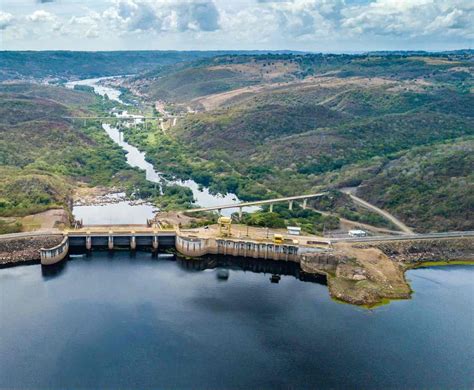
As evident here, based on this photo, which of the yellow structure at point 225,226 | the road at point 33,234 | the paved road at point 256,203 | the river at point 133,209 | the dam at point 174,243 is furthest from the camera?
the river at point 133,209

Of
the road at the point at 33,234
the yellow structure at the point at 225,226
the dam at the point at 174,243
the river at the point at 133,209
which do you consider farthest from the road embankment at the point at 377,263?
the road at the point at 33,234

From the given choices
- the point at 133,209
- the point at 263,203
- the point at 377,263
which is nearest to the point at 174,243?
the point at 263,203

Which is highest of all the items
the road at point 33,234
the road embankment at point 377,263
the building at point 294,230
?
the building at point 294,230

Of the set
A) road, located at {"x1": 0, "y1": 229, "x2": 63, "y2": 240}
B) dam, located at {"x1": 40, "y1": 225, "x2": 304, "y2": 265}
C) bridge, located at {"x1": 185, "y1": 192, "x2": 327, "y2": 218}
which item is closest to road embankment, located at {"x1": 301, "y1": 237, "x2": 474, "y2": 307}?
dam, located at {"x1": 40, "y1": 225, "x2": 304, "y2": 265}

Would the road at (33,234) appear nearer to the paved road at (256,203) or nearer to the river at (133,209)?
the river at (133,209)

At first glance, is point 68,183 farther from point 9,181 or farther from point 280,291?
point 280,291

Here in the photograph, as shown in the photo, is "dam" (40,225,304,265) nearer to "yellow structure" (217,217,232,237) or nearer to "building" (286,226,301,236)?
"yellow structure" (217,217,232,237)

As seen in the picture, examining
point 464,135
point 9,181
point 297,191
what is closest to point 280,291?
point 297,191

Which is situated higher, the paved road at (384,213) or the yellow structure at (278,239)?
the yellow structure at (278,239)
